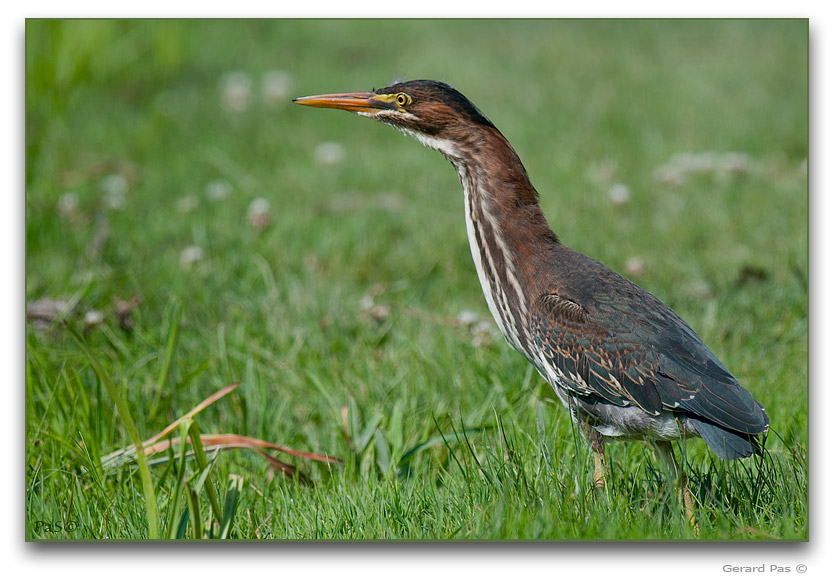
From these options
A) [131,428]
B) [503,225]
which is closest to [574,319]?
[503,225]

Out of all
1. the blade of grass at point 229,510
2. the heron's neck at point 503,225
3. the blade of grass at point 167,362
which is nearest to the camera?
the blade of grass at point 229,510

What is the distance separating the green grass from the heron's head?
0.82 m

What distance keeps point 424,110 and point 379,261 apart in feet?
5.69

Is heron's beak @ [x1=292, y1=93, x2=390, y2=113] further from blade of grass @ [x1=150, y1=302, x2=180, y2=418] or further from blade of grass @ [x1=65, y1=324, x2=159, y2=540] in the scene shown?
blade of grass @ [x1=65, y1=324, x2=159, y2=540]

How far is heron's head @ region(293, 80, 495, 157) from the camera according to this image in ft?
9.05

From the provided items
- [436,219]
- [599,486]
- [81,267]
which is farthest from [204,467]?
[436,219]

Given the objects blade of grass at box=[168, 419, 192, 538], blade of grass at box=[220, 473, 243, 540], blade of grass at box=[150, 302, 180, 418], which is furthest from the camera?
blade of grass at box=[150, 302, 180, 418]

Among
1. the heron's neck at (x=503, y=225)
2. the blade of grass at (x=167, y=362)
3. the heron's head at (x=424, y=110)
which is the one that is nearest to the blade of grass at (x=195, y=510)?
the blade of grass at (x=167, y=362)

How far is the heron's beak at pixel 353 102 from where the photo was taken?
2816 millimetres

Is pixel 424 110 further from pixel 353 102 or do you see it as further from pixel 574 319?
pixel 574 319

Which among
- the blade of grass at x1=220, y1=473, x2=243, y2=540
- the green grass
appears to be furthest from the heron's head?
the blade of grass at x1=220, y1=473, x2=243, y2=540

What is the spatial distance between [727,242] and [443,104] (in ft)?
7.36

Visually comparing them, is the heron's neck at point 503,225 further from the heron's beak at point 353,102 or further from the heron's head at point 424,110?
the heron's beak at point 353,102

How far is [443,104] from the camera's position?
276cm
